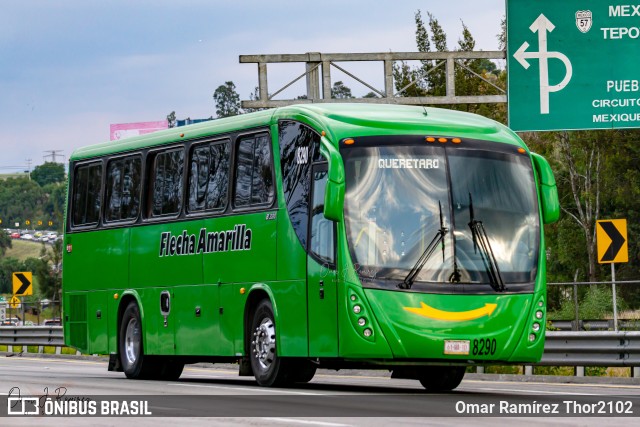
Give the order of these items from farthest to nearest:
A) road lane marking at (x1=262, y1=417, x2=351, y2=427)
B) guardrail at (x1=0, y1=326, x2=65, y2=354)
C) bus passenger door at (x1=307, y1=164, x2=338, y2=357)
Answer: guardrail at (x1=0, y1=326, x2=65, y2=354)
bus passenger door at (x1=307, y1=164, x2=338, y2=357)
road lane marking at (x1=262, y1=417, x2=351, y2=427)

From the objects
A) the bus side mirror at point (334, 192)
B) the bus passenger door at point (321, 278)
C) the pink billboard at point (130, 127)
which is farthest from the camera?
the pink billboard at point (130, 127)

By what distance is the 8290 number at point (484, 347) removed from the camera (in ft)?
59.3

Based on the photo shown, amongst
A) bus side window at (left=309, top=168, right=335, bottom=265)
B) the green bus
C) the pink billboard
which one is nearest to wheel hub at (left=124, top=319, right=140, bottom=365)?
the green bus

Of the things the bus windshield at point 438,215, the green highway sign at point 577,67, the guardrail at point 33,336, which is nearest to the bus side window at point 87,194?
the bus windshield at point 438,215

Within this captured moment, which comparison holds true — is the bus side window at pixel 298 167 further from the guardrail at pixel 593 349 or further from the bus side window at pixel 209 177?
the guardrail at pixel 593 349

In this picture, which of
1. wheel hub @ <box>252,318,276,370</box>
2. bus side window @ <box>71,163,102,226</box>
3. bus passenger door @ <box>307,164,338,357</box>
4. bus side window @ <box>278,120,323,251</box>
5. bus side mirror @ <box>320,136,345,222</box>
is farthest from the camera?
bus side window @ <box>71,163,102,226</box>

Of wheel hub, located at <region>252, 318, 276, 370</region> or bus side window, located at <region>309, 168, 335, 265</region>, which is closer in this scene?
bus side window, located at <region>309, 168, 335, 265</region>

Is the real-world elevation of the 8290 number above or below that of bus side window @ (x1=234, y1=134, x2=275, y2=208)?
below

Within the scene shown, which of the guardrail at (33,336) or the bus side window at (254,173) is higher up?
the bus side window at (254,173)

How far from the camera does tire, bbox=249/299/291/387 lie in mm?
19875

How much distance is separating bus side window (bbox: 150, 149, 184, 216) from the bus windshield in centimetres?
473

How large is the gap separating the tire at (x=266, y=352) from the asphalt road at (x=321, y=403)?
284 millimetres

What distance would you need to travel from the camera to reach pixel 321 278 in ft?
61.4

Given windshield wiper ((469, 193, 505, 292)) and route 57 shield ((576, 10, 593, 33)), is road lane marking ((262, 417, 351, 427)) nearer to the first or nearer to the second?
windshield wiper ((469, 193, 505, 292))
